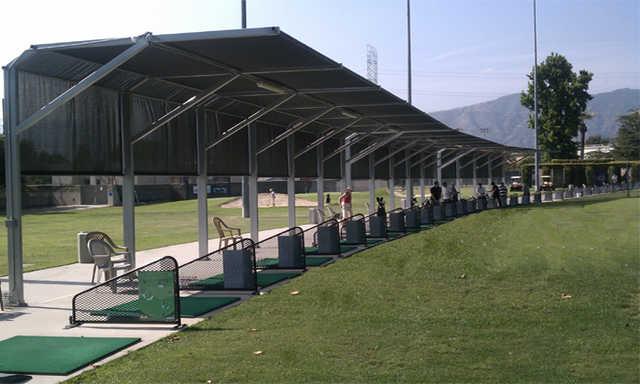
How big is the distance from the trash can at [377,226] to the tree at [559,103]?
52.4 meters

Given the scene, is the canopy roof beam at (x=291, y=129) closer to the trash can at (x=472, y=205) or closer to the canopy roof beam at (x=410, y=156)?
the canopy roof beam at (x=410, y=156)

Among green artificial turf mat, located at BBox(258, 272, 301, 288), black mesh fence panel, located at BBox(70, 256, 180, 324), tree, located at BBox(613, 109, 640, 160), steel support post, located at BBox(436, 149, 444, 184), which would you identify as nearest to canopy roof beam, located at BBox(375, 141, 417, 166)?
steel support post, located at BBox(436, 149, 444, 184)

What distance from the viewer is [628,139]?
110750mm

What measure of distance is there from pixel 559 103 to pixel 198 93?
62.2 metres

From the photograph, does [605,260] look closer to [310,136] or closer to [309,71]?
[309,71]

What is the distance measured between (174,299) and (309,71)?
200 inches

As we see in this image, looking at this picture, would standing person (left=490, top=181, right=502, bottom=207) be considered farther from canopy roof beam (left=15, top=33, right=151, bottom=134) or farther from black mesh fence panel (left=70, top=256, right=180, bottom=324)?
black mesh fence panel (left=70, top=256, right=180, bottom=324)

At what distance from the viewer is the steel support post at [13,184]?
1073 centimetres

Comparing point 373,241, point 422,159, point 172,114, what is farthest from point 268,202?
point 172,114

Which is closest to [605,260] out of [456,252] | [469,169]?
[456,252]

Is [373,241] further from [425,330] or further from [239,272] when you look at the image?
[425,330]

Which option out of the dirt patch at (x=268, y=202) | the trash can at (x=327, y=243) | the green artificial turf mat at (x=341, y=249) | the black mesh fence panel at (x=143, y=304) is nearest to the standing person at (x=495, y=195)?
the dirt patch at (x=268, y=202)

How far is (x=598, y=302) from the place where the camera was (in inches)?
370

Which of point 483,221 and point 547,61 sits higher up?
point 547,61
